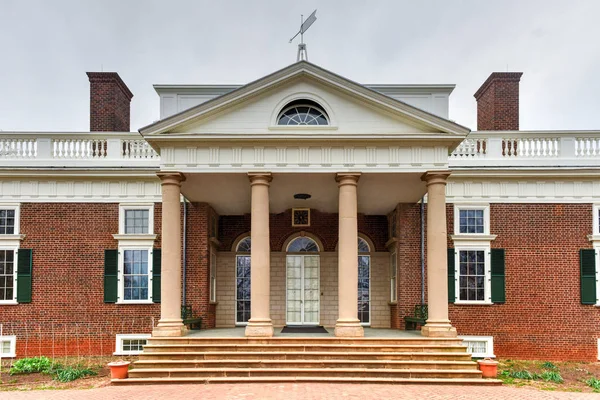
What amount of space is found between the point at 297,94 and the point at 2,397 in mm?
10028

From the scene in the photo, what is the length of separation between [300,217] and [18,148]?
9777 mm

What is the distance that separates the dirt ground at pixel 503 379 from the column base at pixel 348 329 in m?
3.78

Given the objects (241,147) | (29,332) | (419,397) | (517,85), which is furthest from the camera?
(517,85)

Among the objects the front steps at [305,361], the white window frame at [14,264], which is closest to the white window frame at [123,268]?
the white window frame at [14,264]

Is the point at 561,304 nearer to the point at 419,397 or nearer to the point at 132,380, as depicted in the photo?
the point at 419,397

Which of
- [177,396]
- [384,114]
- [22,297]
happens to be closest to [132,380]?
[177,396]

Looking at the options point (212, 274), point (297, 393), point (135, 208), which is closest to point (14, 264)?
point (135, 208)

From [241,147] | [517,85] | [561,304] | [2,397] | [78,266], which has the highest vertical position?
[517,85]

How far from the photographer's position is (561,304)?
19.7 meters

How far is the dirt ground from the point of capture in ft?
48.5

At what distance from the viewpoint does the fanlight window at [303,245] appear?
21.8 metres

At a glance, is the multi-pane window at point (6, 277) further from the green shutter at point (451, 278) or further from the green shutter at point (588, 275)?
the green shutter at point (588, 275)

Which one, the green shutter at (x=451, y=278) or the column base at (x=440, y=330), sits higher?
the green shutter at (x=451, y=278)

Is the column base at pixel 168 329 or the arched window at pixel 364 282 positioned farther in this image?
the arched window at pixel 364 282
